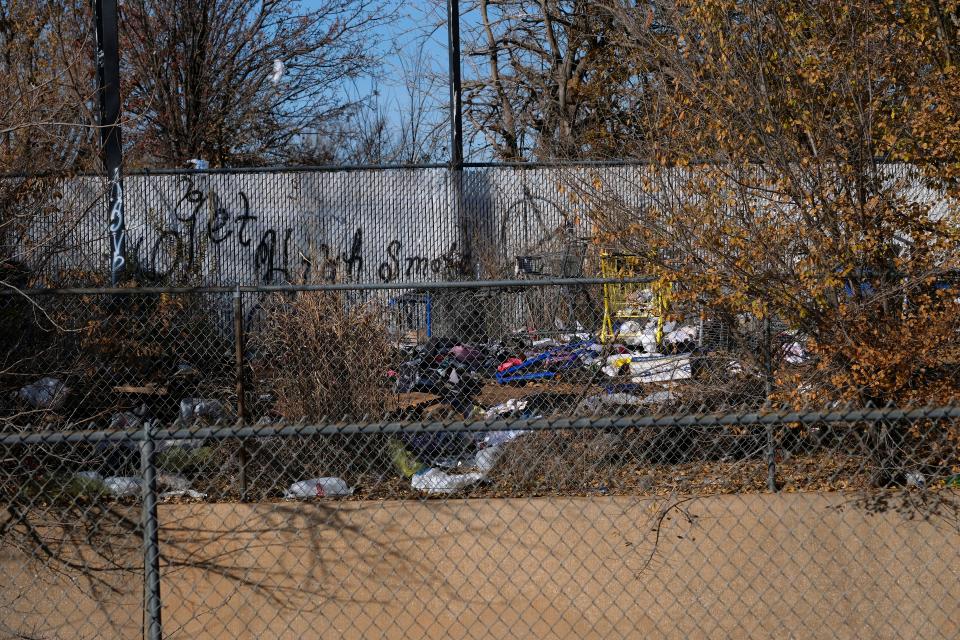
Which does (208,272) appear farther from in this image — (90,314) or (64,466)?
(64,466)

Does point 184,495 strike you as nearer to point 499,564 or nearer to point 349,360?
point 349,360

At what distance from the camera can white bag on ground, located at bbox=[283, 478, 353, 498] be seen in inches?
201

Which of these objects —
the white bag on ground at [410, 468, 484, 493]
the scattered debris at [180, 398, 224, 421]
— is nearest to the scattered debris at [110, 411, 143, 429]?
the scattered debris at [180, 398, 224, 421]

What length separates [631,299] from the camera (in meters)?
6.91

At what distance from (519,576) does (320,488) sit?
4.36 feet

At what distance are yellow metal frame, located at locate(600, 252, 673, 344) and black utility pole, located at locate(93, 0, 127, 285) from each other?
14.4ft

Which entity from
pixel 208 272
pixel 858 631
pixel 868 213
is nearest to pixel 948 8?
pixel 868 213

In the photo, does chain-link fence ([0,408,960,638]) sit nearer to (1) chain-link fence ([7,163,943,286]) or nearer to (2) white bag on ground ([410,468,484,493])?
(2) white bag on ground ([410,468,484,493])

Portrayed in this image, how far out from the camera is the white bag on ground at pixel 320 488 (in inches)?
201

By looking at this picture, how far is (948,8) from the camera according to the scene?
5312mm

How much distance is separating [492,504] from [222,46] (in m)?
15.2

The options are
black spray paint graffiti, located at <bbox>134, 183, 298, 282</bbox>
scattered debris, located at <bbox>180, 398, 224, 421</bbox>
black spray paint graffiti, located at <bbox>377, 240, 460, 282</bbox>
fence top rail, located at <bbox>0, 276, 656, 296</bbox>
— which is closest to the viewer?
fence top rail, located at <bbox>0, 276, 656, 296</bbox>

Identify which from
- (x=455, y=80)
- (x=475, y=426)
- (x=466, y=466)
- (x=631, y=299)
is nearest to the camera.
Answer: (x=475, y=426)

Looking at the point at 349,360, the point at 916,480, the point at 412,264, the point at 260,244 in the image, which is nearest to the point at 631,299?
Result: the point at 349,360
